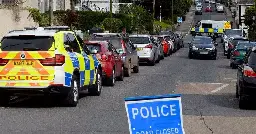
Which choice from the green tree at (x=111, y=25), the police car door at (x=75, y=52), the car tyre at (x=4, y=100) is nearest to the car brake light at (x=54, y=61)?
the police car door at (x=75, y=52)

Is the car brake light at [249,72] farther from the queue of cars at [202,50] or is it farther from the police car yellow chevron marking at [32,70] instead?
the queue of cars at [202,50]

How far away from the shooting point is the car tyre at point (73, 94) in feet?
50.4

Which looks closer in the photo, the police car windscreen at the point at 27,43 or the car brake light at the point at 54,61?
the car brake light at the point at 54,61

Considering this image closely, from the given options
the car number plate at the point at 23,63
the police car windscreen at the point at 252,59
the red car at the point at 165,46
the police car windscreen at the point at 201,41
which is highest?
the car number plate at the point at 23,63

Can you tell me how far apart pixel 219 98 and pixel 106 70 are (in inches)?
156

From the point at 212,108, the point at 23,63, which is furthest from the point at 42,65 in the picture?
the point at 212,108

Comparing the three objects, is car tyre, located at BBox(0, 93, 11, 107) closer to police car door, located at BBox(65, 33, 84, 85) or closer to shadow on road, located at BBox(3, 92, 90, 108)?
shadow on road, located at BBox(3, 92, 90, 108)

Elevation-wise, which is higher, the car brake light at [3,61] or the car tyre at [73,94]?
the car brake light at [3,61]

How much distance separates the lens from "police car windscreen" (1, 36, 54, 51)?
15164 millimetres

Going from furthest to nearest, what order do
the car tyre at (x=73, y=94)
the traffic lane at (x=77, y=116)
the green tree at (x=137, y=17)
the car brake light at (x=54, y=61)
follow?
the green tree at (x=137, y=17)
the car tyre at (x=73, y=94)
the car brake light at (x=54, y=61)
the traffic lane at (x=77, y=116)

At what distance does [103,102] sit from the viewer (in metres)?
16.8

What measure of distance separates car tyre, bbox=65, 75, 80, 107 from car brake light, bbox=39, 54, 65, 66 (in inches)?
25.0

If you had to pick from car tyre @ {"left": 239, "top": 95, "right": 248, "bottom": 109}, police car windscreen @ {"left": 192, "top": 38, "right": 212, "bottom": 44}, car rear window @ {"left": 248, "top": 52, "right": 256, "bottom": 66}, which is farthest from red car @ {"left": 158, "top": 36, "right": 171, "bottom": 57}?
car tyre @ {"left": 239, "top": 95, "right": 248, "bottom": 109}

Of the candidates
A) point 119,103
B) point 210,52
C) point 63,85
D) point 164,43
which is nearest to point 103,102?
point 119,103
